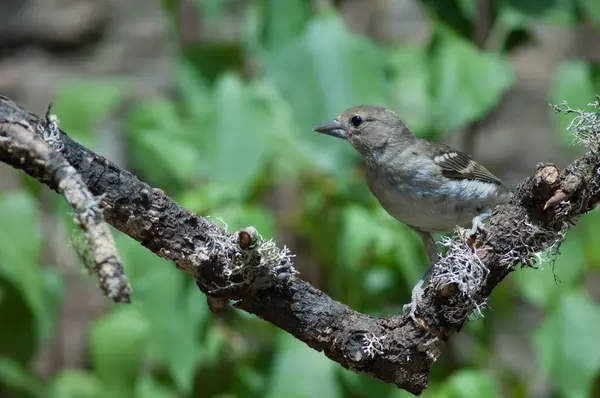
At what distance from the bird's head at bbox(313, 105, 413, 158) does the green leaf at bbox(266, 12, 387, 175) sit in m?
0.11

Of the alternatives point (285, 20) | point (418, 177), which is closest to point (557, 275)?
point (418, 177)

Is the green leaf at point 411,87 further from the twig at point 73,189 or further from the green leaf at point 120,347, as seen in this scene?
the twig at point 73,189

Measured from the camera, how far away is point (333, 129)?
2541mm

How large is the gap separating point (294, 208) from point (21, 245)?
1110mm

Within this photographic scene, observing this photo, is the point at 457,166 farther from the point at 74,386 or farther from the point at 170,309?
the point at 74,386

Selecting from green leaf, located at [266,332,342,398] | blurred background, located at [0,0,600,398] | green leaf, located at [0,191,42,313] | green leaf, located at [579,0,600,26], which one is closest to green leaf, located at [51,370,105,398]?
blurred background, located at [0,0,600,398]

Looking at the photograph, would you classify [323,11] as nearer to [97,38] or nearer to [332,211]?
[332,211]

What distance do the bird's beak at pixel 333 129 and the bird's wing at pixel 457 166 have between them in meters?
0.28

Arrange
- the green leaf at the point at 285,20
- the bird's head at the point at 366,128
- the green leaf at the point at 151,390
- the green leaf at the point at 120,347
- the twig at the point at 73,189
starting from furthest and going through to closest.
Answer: the green leaf at the point at 151,390, the green leaf at the point at 120,347, the green leaf at the point at 285,20, the bird's head at the point at 366,128, the twig at the point at 73,189

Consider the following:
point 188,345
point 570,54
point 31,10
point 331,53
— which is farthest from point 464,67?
point 31,10

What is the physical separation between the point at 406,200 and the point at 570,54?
3053mm

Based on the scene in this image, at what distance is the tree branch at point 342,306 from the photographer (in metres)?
1.49

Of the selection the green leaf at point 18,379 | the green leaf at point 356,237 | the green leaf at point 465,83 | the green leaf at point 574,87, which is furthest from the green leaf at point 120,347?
the green leaf at point 574,87

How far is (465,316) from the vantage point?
1.58 metres
